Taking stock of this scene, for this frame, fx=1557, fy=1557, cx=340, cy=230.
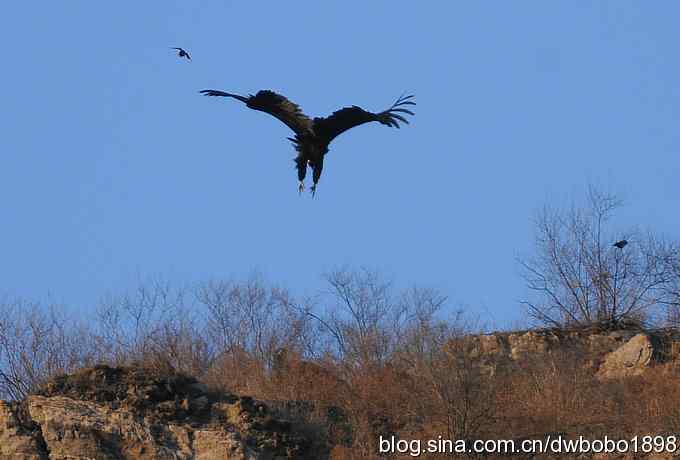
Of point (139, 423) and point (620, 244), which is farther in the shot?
point (620, 244)

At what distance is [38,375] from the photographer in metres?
28.5

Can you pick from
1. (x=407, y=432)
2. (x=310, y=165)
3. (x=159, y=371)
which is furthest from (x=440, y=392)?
(x=310, y=165)

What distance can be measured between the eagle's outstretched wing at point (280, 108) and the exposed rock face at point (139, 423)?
527cm

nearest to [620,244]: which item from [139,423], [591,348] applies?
[591,348]

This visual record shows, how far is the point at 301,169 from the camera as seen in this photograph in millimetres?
20578

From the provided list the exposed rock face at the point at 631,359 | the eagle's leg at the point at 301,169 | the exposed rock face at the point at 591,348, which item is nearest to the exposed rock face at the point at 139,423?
the eagle's leg at the point at 301,169

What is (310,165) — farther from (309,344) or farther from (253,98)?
(309,344)

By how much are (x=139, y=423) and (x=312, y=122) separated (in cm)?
561

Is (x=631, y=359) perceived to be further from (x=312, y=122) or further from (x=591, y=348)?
(x=312, y=122)

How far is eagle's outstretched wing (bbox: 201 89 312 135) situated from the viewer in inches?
774

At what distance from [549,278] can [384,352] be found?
483cm

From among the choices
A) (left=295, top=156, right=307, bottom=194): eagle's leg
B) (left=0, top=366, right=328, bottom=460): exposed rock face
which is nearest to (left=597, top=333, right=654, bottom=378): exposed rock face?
(left=0, top=366, right=328, bottom=460): exposed rock face

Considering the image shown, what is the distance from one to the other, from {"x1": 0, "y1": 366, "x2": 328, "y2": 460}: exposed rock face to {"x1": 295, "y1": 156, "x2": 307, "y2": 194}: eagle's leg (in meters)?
4.35

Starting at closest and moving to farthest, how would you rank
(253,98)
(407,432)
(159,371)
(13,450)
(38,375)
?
(253,98)
(13,450)
(159,371)
(407,432)
(38,375)
